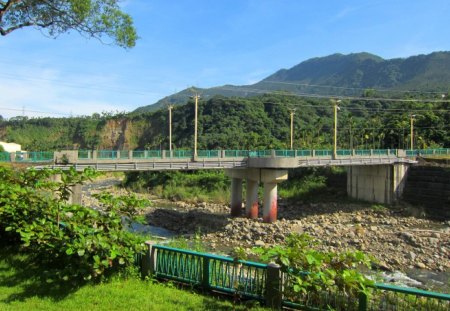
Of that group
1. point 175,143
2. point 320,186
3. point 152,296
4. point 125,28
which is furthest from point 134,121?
point 152,296

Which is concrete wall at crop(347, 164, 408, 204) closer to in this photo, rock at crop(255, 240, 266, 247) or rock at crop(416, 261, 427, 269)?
rock at crop(255, 240, 266, 247)

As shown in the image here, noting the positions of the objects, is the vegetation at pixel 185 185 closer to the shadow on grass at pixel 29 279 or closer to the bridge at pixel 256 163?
the bridge at pixel 256 163

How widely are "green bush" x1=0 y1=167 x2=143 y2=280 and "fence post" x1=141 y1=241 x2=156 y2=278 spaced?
414mm

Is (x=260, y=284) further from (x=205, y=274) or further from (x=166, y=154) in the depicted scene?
(x=166, y=154)

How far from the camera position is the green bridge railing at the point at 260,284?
686 cm

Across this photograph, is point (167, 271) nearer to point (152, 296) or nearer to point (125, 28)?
point (152, 296)

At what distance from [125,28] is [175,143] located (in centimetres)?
9710

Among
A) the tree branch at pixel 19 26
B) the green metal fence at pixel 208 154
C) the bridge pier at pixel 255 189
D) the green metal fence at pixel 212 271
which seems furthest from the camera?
the bridge pier at pixel 255 189

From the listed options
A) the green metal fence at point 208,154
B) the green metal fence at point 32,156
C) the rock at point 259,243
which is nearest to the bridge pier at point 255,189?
the green metal fence at point 208,154

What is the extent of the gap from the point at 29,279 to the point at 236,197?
1148 inches

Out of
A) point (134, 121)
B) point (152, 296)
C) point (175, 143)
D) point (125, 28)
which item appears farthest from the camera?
point (134, 121)

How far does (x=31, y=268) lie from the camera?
9.52 meters

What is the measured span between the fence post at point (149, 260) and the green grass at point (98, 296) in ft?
0.91

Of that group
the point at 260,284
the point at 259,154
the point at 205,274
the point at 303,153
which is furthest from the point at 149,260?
the point at 303,153
